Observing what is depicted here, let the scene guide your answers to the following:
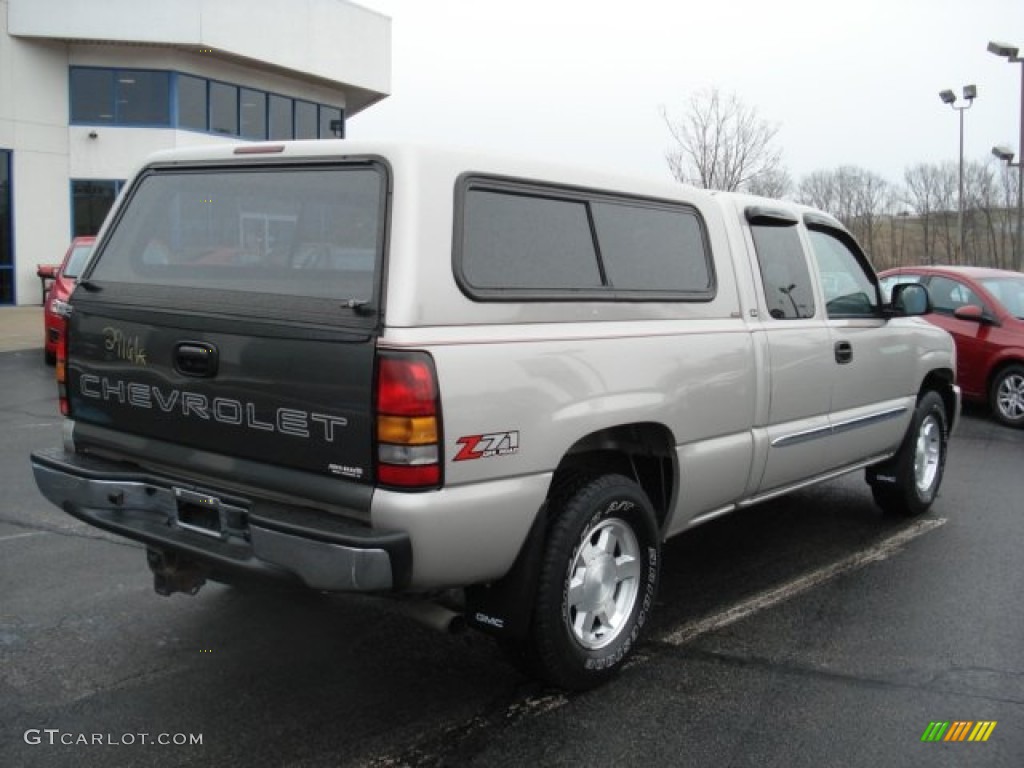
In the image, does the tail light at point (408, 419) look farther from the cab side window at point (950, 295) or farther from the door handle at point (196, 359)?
the cab side window at point (950, 295)

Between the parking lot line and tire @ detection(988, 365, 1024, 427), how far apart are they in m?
4.37

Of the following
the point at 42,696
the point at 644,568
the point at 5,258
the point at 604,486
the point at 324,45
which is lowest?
the point at 42,696

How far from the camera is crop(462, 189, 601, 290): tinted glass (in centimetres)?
331

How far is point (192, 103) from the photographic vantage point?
23141 millimetres

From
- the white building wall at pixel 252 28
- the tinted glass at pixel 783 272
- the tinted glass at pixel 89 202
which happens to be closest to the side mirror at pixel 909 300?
the tinted glass at pixel 783 272

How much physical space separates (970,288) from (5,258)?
19.8 meters

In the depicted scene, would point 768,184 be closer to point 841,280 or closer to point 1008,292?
point 1008,292

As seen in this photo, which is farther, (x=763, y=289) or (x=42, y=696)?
(x=763, y=289)

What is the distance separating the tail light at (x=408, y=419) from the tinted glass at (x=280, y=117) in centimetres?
2356

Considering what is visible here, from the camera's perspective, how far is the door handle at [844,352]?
5.17 meters

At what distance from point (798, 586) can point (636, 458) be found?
1408 millimetres

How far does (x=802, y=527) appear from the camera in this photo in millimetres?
6117

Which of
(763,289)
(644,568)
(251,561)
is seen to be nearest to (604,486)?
(644,568)

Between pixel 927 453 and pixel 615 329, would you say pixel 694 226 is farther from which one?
pixel 927 453
